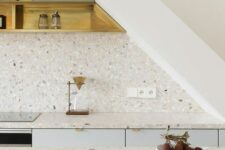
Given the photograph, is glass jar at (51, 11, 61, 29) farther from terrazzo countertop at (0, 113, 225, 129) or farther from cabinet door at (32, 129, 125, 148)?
cabinet door at (32, 129, 125, 148)

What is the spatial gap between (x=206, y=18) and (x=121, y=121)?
1.06 metres

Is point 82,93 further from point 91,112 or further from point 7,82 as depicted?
point 7,82

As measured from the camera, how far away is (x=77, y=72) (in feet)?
11.3

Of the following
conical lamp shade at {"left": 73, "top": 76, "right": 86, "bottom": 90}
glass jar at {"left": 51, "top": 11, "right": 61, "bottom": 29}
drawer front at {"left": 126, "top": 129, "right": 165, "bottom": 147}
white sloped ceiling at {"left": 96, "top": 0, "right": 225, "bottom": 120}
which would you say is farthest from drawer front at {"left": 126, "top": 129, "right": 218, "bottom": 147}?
glass jar at {"left": 51, "top": 11, "right": 61, "bottom": 29}

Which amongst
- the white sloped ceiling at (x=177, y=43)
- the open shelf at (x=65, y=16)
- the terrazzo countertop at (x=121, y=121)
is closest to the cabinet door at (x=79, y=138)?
the terrazzo countertop at (x=121, y=121)

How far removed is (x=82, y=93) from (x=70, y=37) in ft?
1.82

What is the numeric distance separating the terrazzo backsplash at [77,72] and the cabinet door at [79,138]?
2.04 ft

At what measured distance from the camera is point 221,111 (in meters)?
2.93

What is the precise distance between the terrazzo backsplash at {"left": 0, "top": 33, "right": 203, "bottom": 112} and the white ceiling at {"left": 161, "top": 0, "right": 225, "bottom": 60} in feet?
2.72

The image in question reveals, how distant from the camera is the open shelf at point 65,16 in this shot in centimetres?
327

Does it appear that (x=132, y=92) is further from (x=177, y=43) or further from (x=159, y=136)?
(x=177, y=43)

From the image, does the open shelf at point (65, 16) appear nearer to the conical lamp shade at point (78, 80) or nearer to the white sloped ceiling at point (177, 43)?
the conical lamp shade at point (78, 80)

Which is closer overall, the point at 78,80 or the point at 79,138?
the point at 79,138

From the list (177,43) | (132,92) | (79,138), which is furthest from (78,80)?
(177,43)
